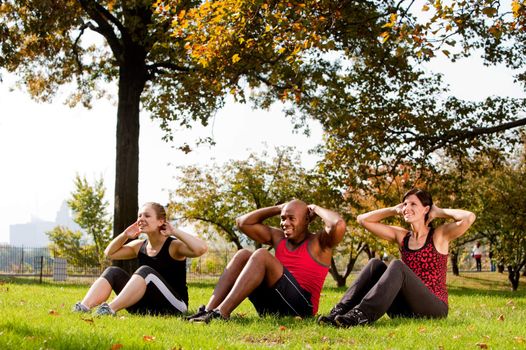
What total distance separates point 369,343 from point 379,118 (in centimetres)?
1501

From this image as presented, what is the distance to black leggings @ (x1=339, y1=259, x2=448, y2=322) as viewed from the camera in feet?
22.8

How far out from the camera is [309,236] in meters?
7.80

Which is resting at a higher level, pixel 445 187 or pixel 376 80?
pixel 376 80

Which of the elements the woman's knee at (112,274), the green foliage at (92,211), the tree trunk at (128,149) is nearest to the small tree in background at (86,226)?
the green foliage at (92,211)

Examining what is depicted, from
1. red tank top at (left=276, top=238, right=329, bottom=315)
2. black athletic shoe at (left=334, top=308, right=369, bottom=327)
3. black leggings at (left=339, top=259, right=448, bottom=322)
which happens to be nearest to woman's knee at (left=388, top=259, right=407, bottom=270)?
black leggings at (left=339, top=259, right=448, bottom=322)

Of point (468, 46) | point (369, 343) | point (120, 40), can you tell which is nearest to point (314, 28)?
point (369, 343)

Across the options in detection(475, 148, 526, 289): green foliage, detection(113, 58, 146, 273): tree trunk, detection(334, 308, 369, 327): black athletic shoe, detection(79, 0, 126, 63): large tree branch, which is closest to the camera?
detection(334, 308, 369, 327): black athletic shoe

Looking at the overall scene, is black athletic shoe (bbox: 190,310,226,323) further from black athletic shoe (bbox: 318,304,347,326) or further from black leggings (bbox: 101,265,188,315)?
black athletic shoe (bbox: 318,304,347,326)

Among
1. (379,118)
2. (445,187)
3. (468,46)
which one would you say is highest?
(468,46)

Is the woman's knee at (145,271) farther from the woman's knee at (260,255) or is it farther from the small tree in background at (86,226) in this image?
the small tree in background at (86,226)

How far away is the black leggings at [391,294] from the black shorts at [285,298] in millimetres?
510

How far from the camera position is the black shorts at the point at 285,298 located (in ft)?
24.6

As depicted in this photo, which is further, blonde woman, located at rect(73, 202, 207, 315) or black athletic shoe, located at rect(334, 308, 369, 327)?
blonde woman, located at rect(73, 202, 207, 315)

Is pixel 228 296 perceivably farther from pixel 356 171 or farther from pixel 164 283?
pixel 356 171
